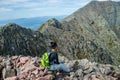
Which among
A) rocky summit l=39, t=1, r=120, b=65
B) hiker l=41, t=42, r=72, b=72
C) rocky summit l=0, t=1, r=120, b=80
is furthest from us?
rocky summit l=39, t=1, r=120, b=65

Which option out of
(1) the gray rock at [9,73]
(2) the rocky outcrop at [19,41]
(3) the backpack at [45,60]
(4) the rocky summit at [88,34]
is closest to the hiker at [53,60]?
(3) the backpack at [45,60]

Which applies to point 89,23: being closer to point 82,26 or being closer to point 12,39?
point 82,26

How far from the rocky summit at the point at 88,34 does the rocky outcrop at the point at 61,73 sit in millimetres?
52446

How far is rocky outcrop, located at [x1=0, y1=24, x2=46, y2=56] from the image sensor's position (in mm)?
67625

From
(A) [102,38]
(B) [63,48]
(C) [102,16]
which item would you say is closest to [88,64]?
(B) [63,48]

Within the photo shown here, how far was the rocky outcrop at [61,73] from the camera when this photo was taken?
2872 cm

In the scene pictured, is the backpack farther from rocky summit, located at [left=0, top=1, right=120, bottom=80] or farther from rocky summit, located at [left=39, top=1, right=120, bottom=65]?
rocky summit, located at [left=39, top=1, right=120, bottom=65]

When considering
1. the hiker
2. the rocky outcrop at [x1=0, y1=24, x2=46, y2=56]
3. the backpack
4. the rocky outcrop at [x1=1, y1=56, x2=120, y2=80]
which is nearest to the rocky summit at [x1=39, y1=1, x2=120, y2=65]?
the rocky outcrop at [x1=0, y1=24, x2=46, y2=56]

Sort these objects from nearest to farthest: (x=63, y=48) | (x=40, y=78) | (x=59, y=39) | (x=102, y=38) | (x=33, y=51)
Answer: (x=40, y=78) → (x=33, y=51) → (x=63, y=48) → (x=59, y=39) → (x=102, y=38)

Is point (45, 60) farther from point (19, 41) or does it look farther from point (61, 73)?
point (19, 41)

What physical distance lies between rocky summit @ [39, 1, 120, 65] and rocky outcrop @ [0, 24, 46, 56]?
10.9 meters

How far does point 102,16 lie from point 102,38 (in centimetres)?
2477

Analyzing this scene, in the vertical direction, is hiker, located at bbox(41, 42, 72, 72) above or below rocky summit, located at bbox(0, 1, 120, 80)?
above

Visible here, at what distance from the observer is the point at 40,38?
8438 centimetres
